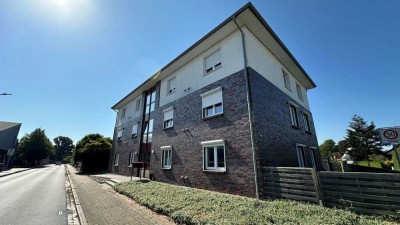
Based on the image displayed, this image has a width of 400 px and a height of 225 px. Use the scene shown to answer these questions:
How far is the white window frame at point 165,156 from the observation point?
12.9 metres

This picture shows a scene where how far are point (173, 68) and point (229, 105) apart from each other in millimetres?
6852

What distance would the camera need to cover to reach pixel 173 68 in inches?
569

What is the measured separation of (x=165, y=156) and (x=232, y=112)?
6.88m

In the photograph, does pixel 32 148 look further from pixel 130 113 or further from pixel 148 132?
pixel 148 132

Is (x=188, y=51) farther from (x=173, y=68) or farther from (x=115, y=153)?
(x=115, y=153)

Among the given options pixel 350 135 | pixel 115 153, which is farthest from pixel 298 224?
pixel 350 135

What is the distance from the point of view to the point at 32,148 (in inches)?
1816

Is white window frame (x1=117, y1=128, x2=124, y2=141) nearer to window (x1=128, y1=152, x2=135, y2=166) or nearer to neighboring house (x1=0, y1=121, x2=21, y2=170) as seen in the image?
window (x1=128, y1=152, x2=135, y2=166)

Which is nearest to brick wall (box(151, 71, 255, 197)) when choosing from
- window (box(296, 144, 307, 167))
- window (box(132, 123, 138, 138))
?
window (box(296, 144, 307, 167))

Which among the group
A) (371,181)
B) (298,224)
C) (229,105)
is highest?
(229,105)

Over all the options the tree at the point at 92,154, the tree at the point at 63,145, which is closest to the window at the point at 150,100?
the tree at the point at 92,154

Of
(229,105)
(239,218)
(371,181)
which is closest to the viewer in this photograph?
(239,218)

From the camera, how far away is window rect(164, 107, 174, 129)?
1381 cm

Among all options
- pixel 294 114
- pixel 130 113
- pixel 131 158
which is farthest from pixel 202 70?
pixel 130 113
